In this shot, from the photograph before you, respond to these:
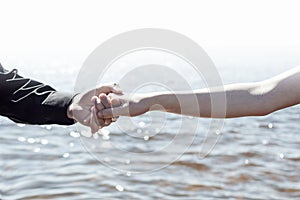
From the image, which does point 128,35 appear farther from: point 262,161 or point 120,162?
point 262,161

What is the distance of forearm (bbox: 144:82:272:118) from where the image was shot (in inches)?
133

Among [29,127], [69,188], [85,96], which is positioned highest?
[85,96]

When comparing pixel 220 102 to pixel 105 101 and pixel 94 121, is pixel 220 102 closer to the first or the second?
pixel 105 101

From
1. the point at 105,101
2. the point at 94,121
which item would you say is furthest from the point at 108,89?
the point at 94,121

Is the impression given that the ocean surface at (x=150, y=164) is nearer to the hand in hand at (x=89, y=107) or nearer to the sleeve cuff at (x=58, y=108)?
the hand in hand at (x=89, y=107)

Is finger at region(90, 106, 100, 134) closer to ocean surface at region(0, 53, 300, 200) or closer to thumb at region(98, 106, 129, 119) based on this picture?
thumb at region(98, 106, 129, 119)

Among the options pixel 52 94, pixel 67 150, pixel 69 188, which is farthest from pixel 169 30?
pixel 67 150

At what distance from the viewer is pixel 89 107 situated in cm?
385

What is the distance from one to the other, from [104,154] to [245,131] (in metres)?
3.40

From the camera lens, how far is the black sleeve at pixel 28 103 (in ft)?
12.0

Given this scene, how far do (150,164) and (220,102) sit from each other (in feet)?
14.7

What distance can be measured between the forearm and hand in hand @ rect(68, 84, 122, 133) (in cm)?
47

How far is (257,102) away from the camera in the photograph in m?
3.37

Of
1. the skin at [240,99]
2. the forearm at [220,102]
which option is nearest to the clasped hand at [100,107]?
the skin at [240,99]
